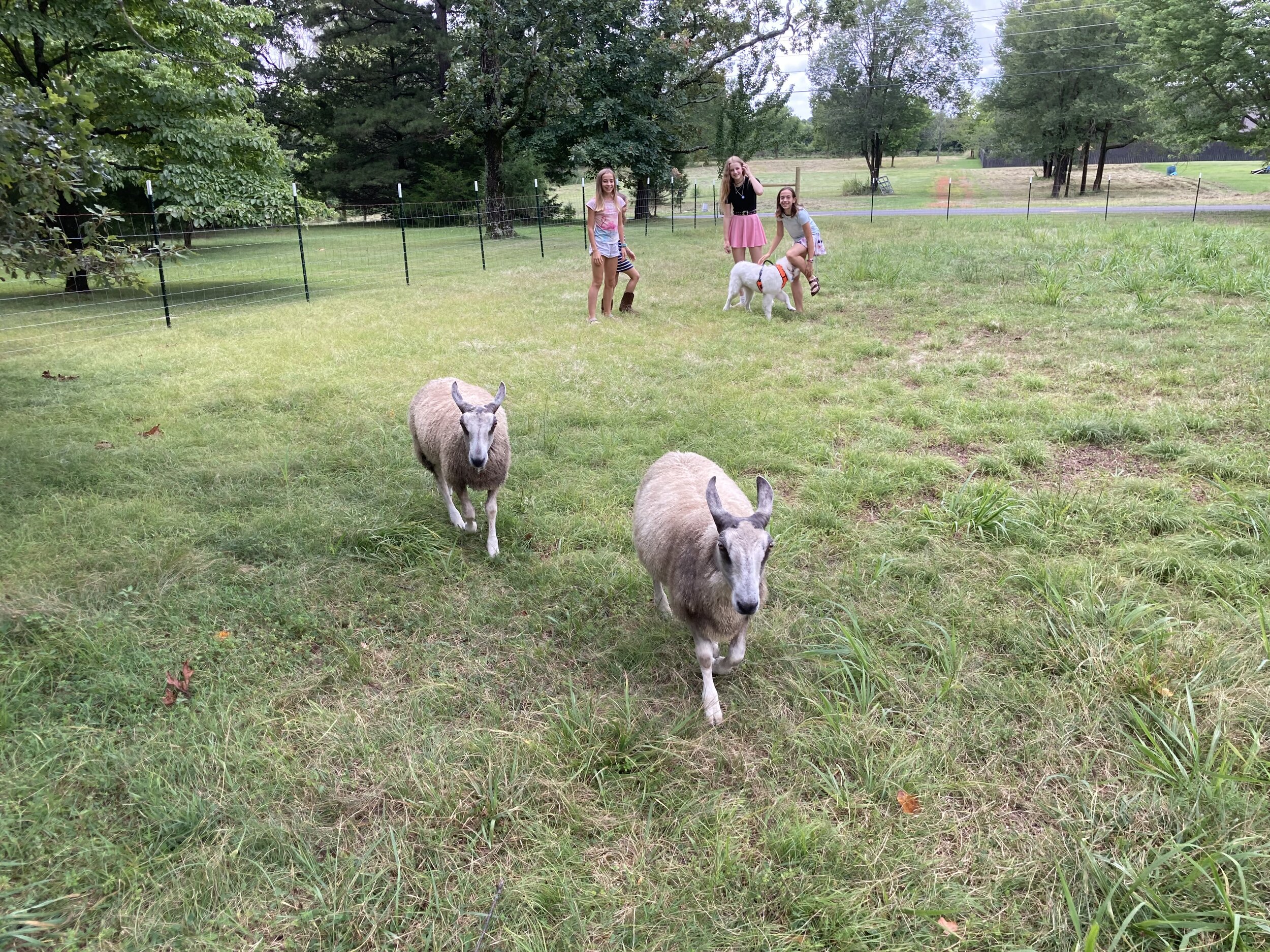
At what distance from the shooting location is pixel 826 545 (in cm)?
408

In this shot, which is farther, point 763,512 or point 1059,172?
point 1059,172

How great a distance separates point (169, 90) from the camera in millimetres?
12977

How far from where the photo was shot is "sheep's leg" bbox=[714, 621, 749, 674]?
3.00 metres

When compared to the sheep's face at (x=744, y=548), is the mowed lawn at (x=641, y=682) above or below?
below

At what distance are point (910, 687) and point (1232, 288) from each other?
9089 millimetres

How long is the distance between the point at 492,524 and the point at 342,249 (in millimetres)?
19011

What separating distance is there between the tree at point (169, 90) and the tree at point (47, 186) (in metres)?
6.90

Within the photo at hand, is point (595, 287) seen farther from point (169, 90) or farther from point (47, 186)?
point (169, 90)

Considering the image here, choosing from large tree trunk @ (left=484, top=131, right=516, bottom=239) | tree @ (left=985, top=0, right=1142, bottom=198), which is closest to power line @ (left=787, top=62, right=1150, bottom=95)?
tree @ (left=985, top=0, right=1142, bottom=198)

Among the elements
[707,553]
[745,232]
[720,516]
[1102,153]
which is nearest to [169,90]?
[745,232]

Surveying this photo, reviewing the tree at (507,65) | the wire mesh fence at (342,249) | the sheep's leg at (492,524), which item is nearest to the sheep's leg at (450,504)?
the sheep's leg at (492,524)

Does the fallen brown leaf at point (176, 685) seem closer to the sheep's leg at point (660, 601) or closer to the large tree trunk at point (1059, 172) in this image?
the sheep's leg at point (660, 601)

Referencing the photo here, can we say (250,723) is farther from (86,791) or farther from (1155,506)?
(1155,506)

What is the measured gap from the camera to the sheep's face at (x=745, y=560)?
102 inches
